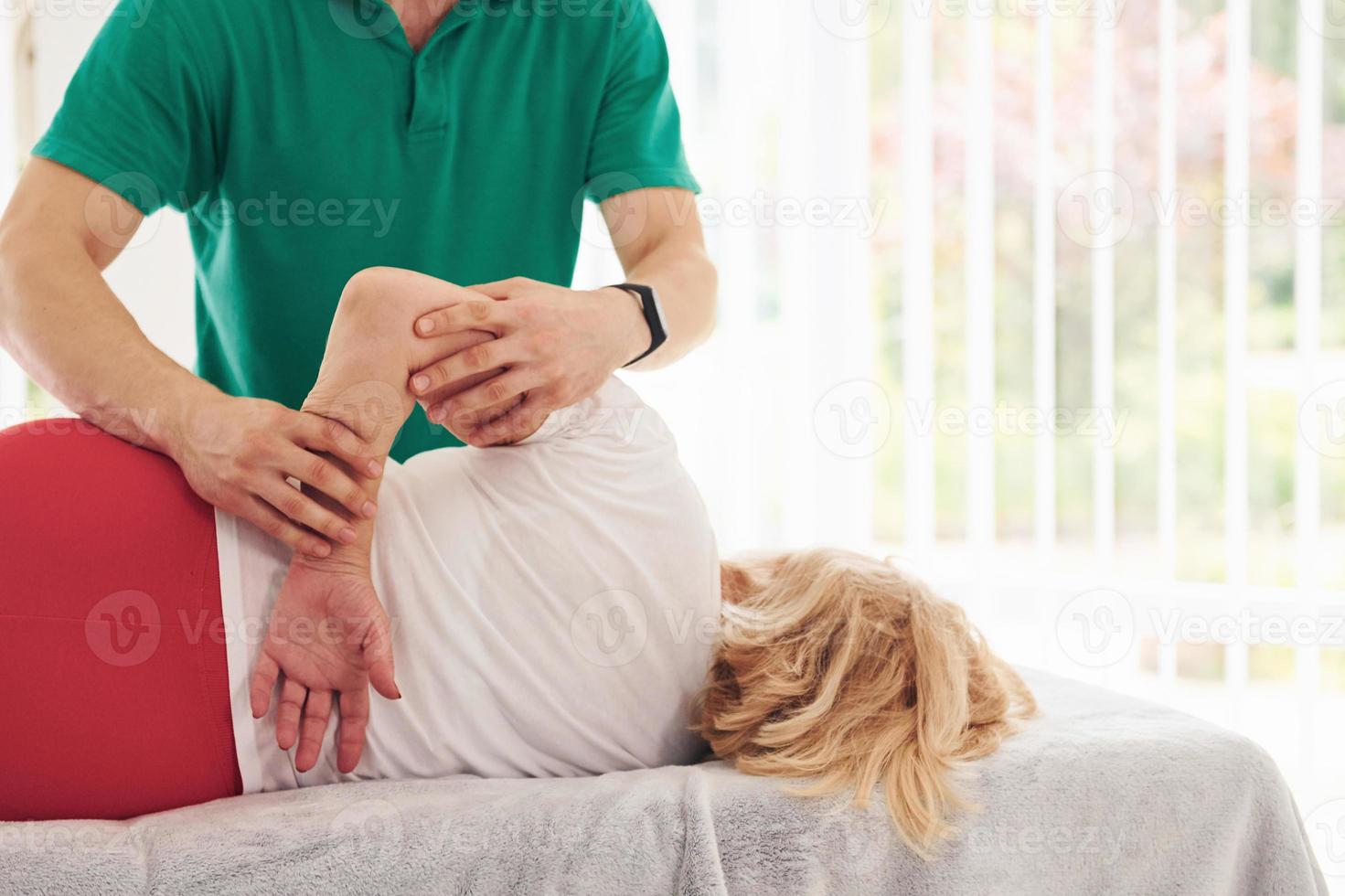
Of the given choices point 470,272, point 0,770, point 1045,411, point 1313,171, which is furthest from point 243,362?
point 1313,171

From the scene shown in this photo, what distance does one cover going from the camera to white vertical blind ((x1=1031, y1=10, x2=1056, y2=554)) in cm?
262

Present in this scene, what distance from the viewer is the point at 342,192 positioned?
1505 mm

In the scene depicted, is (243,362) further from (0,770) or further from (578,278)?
(578,278)

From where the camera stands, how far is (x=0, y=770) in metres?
0.95

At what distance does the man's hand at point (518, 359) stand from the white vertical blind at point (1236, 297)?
1785 millimetres

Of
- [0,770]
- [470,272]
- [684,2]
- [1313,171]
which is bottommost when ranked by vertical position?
[0,770]

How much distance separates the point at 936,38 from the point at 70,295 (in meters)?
2.25

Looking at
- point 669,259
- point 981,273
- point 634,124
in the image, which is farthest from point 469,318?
point 981,273

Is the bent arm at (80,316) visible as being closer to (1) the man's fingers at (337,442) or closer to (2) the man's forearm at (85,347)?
(2) the man's forearm at (85,347)

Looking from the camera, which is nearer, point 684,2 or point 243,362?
point 243,362

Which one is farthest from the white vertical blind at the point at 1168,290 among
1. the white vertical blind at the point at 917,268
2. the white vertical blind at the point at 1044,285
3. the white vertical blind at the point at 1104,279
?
the white vertical blind at the point at 917,268

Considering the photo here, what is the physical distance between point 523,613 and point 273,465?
0.27 meters

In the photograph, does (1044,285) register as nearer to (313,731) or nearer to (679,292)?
(679,292)

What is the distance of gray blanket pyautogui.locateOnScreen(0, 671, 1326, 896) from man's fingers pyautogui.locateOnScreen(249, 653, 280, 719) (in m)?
0.09
